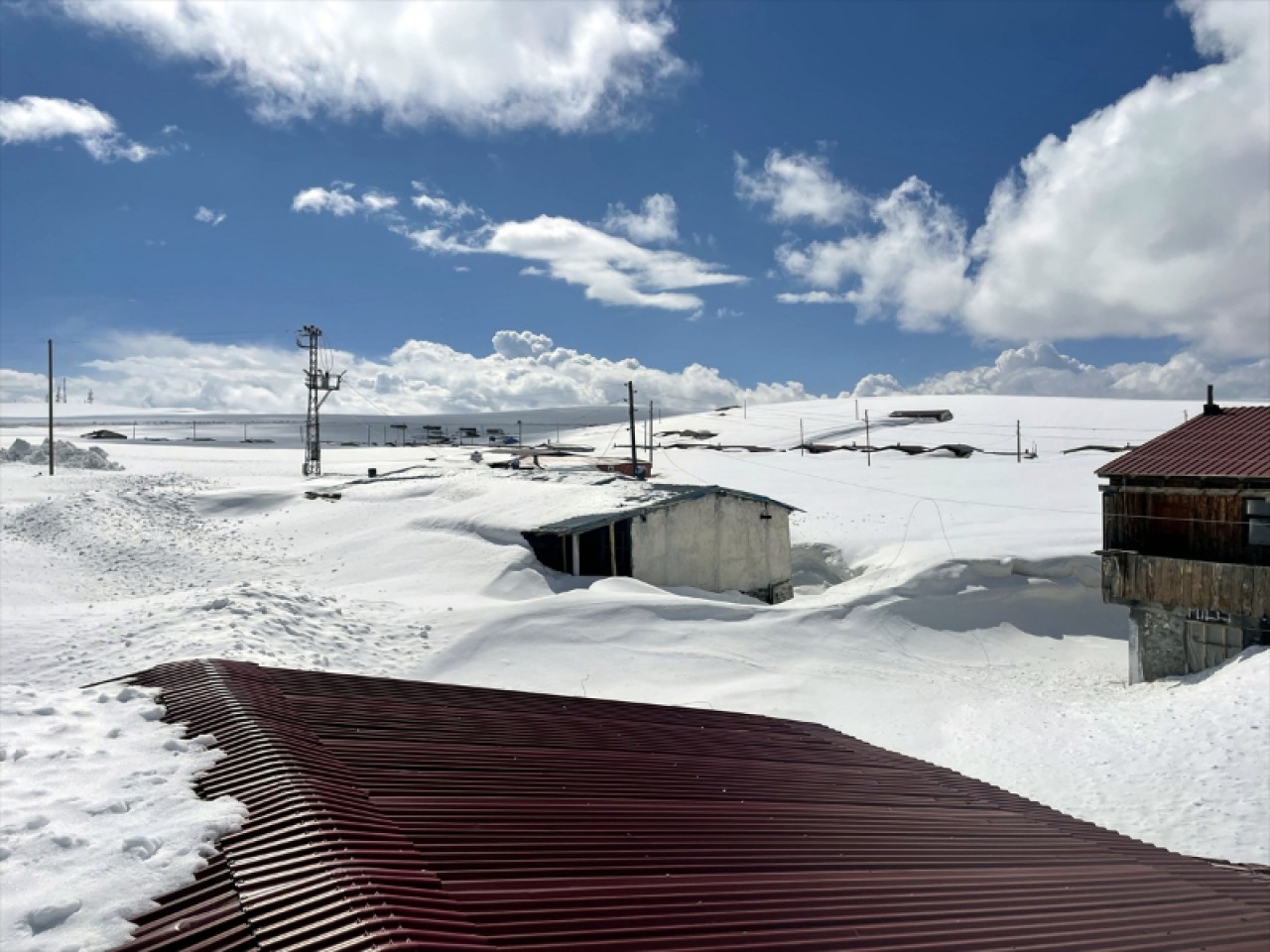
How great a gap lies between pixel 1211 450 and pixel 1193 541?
2445 millimetres

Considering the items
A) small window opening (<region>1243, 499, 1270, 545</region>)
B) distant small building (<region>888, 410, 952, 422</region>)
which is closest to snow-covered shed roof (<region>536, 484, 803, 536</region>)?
small window opening (<region>1243, 499, 1270, 545</region>)

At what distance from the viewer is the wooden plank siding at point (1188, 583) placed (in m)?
20.3

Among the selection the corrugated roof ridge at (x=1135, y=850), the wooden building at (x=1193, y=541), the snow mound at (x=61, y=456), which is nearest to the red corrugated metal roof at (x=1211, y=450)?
the wooden building at (x=1193, y=541)

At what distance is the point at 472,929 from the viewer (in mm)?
3750

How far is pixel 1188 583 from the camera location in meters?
21.7

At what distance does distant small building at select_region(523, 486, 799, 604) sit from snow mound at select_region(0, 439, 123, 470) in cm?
3262

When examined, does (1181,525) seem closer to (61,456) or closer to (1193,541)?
(1193,541)

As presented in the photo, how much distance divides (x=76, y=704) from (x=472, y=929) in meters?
5.77

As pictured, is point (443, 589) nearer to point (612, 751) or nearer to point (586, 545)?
point (586, 545)

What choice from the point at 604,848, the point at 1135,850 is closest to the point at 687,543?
the point at 1135,850

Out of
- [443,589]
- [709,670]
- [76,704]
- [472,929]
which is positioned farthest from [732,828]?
[443,589]

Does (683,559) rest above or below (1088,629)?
above

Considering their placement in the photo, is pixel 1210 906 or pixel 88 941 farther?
pixel 1210 906

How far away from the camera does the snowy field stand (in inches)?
225
